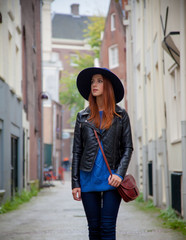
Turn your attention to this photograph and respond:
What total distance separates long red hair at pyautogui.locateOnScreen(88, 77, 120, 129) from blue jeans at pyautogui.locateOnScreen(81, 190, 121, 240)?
0.58 metres

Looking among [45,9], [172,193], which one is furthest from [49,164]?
[172,193]

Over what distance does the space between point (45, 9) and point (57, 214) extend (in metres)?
A: 40.4

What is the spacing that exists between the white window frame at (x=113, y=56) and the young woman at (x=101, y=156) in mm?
28247

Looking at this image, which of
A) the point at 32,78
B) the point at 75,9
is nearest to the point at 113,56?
the point at 32,78

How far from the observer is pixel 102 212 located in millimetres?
4281

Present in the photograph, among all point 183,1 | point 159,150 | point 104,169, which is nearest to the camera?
point 104,169

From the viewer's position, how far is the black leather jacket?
4328mm

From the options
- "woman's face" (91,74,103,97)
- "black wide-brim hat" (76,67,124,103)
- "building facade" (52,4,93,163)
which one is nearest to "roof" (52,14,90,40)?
"building facade" (52,4,93,163)

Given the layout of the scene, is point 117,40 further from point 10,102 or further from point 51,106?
point 10,102

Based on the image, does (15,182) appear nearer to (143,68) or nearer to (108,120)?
(143,68)

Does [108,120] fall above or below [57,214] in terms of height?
above

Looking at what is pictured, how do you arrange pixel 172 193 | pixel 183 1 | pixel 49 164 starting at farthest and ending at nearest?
pixel 49 164 → pixel 172 193 → pixel 183 1

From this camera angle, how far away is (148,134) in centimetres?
1677

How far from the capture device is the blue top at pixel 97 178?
4.27 m
